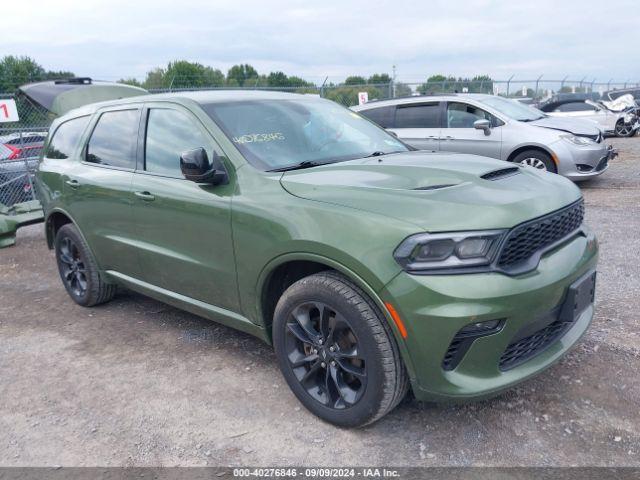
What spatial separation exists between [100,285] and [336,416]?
277 centimetres

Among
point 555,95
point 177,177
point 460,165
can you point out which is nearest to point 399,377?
point 460,165

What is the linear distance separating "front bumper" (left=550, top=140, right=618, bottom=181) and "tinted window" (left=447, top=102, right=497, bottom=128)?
A: 1.23 meters

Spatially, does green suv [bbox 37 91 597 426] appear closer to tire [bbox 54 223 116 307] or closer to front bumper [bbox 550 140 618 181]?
tire [bbox 54 223 116 307]

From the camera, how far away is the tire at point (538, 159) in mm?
8750

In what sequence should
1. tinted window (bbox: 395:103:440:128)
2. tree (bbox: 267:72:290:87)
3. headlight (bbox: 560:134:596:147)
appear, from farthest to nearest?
1. tree (bbox: 267:72:290:87)
2. tinted window (bbox: 395:103:440:128)
3. headlight (bbox: 560:134:596:147)

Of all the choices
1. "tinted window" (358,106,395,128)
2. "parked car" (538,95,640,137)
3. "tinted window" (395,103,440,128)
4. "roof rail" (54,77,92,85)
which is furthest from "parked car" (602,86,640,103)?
"roof rail" (54,77,92,85)

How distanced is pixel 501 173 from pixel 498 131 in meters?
6.22

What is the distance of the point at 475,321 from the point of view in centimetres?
240

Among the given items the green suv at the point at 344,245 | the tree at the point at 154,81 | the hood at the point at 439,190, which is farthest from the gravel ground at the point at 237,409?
the tree at the point at 154,81

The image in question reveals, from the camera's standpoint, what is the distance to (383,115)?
Result: 32.9 feet

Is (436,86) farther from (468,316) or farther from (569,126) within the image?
(468,316)

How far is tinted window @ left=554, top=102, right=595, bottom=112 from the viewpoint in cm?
1622

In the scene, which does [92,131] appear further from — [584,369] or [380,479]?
[584,369]

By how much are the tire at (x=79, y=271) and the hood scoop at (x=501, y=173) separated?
3254 millimetres
